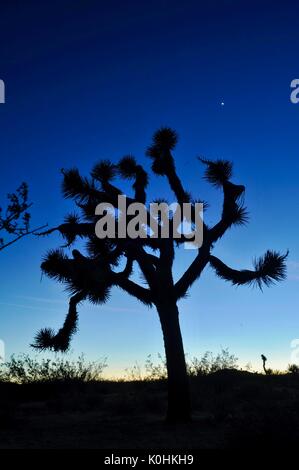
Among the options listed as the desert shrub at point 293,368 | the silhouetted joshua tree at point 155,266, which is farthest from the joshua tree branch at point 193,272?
the desert shrub at point 293,368

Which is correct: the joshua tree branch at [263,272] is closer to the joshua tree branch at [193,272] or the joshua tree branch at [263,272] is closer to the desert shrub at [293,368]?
the joshua tree branch at [193,272]

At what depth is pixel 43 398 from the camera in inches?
688

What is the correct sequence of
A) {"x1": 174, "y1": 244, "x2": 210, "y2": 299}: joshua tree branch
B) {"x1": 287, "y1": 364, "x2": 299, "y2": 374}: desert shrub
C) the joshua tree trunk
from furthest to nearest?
{"x1": 287, "y1": 364, "x2": 299, "y2": 374}: desert shrub, {"x1": 174, "y1": 244, "x2": 210, "y2": 299}: joshua tree branch, the joshua tree trunk

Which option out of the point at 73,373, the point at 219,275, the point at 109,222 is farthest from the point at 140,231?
the point at 73,373

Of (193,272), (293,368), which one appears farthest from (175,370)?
(293,368)

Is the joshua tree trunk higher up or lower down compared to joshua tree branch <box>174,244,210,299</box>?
lower down

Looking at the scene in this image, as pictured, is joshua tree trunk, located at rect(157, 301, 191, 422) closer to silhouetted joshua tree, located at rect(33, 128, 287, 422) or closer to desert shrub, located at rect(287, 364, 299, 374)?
silhouetted joshua tree, located at rect(33, 128, 287, 422)

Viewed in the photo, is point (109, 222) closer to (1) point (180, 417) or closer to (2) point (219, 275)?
(2) point (219, 275)

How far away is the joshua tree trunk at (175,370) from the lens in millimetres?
11531

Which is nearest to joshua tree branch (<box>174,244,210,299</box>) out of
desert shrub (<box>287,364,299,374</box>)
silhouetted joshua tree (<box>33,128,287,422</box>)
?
silhouetted joshua tree (<box>33,128,287,422</box>)

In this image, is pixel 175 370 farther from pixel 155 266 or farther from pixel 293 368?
pixel 293 368

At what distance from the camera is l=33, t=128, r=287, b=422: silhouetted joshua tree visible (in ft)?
38.2

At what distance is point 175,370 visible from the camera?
11.6 m

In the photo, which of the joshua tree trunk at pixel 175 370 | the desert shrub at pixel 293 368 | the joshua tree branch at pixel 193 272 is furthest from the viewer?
the desert shrub at pixel 293 368
